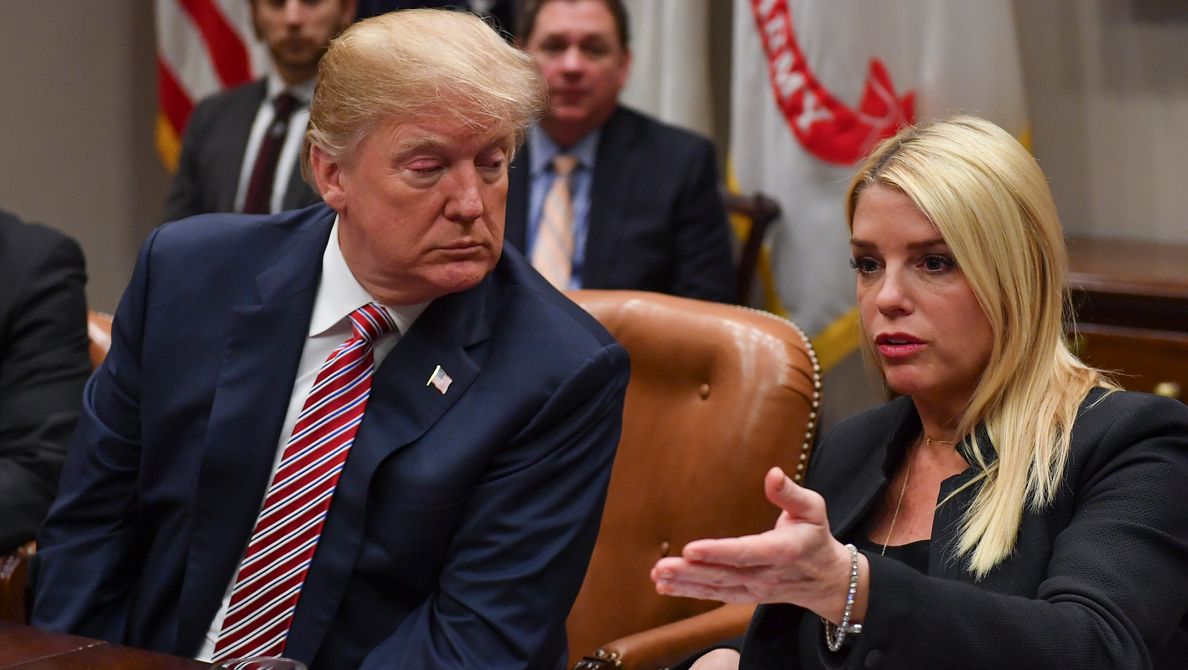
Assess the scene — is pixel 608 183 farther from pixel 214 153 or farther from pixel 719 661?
pixel 719 661

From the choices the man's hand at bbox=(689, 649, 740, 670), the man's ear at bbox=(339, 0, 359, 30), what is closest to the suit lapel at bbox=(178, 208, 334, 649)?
the man's hand at bbox=(689, 649, 740, 670)

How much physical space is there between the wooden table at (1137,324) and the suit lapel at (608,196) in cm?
124

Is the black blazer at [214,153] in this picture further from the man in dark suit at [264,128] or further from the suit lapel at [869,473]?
the suit lapel at [869,473]

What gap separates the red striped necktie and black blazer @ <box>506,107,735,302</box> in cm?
194

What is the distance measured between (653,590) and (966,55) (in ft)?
6.91

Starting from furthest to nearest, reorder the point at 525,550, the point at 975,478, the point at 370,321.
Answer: the point at 370,321 < the point at 525,550 < the point at 975,478

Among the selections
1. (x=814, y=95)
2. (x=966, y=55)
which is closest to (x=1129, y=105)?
(x=966, y=55)

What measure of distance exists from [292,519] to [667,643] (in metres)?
0.60

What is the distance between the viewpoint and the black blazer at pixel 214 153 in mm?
4438

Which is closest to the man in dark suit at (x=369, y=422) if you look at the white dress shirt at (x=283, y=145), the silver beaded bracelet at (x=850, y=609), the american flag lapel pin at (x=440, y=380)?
the american flag lapel pin at (x=440, y=380)

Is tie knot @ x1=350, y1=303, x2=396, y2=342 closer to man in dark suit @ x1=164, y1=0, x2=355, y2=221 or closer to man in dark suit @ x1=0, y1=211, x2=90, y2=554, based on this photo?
man in dark suit @ x1=0, y1=211, x2=90, y2=554

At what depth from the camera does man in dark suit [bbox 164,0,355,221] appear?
14.4 ft

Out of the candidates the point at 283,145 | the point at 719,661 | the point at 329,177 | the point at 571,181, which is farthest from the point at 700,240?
the point at 719,661

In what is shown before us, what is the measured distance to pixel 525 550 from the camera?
1905 mm
